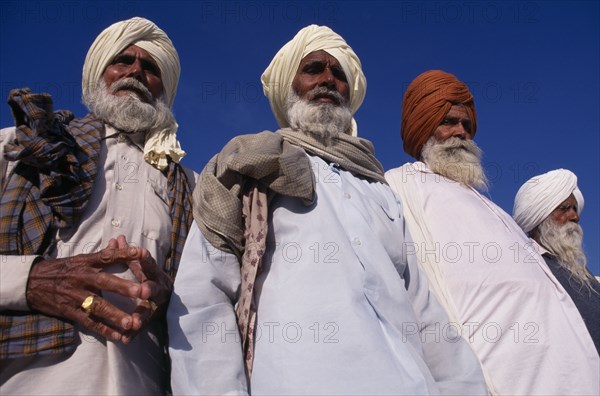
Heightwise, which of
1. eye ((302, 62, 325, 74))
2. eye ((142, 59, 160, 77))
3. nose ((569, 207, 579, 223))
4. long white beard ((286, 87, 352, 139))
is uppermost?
eye ((142, 59, 160, 77))

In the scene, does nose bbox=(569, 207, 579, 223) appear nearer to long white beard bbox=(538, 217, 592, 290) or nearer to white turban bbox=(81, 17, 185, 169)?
long white beard bbox=(538, 217, 592, 290)

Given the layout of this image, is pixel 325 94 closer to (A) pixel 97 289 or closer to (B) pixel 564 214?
(A) pixel 97 289

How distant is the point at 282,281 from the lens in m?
2.02

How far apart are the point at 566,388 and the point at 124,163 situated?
2.36 metres

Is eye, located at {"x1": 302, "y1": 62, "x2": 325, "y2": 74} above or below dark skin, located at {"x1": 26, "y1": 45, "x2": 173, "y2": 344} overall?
above

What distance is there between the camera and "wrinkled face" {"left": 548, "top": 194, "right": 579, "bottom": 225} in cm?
461

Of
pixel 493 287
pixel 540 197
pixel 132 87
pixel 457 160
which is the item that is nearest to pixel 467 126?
pixel 457 160

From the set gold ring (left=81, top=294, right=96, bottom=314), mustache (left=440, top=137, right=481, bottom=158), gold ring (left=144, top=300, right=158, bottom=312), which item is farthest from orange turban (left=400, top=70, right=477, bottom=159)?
gold ring (left=81, top=294, right=96, bottom=314)

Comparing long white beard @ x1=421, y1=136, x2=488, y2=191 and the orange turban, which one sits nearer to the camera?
long white beard @ x1=421, y1=136, x2=488, y2=191

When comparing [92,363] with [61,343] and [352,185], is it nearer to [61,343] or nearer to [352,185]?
[61,343]

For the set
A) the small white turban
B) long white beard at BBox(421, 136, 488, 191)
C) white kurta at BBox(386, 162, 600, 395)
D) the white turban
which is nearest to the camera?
the white turban

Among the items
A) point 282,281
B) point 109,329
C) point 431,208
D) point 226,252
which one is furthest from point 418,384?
point 431,208

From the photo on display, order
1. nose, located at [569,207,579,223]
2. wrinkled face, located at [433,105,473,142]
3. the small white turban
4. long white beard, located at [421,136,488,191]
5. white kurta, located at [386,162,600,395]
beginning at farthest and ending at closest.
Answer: nose, located at [569,207,579,223]
the small white turban
wrinkled face, located at [433,105,473,142]
long white beard, located at [421,136,488,191]
white kurta, located at [386,162,600,395]

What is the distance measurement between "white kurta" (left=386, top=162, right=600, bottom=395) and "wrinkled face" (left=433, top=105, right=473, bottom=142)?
674mm
